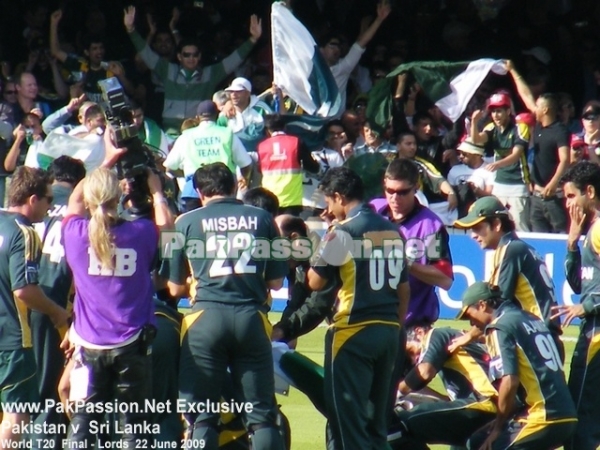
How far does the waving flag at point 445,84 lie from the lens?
15.6m

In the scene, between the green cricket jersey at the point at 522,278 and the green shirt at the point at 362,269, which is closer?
the green shirt at the point at 362,269

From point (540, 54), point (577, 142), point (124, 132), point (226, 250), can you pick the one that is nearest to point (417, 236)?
point (226, 250)

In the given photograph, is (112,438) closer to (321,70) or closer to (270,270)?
(270,270)

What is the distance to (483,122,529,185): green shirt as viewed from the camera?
14.9 metres

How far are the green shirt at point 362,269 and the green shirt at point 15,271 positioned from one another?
68.2 inches

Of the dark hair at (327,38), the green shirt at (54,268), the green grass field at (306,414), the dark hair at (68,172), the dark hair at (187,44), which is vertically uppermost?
the dark hair at (327,38)

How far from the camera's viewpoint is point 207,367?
24.5 ft

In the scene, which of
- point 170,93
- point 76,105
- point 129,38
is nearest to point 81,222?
point 76,105

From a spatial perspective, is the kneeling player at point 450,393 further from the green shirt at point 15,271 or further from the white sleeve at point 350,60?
the white sleeve at point 350,60

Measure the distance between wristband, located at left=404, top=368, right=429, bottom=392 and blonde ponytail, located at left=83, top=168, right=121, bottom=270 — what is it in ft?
7.24

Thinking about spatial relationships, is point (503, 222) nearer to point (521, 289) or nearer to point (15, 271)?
point (521, 289)

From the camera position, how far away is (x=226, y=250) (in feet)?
24.7

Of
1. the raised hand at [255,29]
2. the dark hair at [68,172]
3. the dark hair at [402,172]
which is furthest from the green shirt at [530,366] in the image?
the raised hand at [255,29]

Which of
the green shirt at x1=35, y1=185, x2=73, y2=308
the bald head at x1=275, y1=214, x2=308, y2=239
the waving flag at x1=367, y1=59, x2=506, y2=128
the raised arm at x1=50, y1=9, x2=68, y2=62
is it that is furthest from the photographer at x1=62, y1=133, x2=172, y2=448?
the raised arm at x1=50, y1=9, x2=68, y2=62
